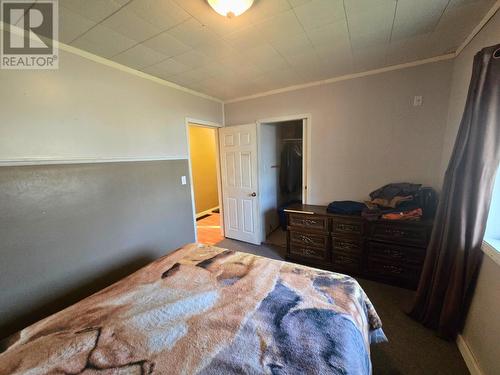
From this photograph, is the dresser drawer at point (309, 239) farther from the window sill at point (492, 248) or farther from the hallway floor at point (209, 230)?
the hallway floor at point (209, 230)

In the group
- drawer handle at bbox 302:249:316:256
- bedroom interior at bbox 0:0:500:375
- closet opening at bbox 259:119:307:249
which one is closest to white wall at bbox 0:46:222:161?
bedroom interior at bbox 0:0:500:375

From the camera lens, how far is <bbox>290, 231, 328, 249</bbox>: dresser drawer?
2402mm

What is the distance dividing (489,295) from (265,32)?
232 centimetres

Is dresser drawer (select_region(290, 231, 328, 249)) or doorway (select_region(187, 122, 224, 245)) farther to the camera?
doorway (select_region(187, 122, 224, 245))

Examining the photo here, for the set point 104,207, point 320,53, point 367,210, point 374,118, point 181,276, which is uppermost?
point 320,53

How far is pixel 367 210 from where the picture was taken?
2.15 metres

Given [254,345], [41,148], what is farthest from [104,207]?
[254,345]

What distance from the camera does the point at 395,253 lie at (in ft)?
6.68

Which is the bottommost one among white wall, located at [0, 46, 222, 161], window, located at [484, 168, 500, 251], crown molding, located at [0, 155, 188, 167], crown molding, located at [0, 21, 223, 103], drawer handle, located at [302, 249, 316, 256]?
drawer handle, located at [302, 249, 316, 256]

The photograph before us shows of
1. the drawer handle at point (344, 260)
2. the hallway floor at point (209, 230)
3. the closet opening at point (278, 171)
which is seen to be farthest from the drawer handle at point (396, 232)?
the hallway floor at point (209, 230)

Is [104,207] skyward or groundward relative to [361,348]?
skyward

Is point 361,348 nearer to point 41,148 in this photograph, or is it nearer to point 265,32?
point 265,32

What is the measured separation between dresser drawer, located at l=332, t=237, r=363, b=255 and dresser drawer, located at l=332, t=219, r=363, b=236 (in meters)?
0.08

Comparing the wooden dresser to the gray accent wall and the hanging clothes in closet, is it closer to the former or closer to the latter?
the hanging clothes in closet
